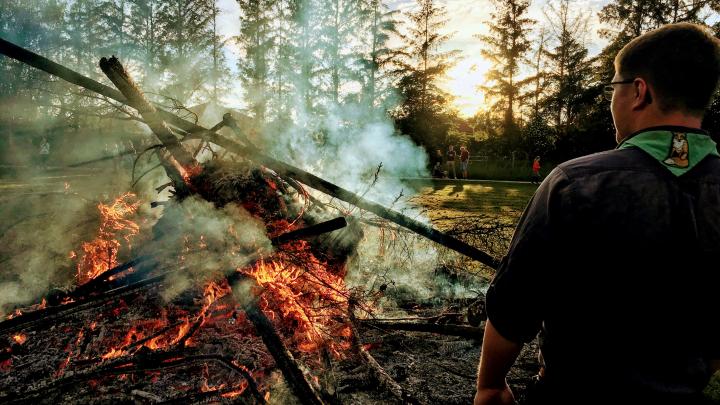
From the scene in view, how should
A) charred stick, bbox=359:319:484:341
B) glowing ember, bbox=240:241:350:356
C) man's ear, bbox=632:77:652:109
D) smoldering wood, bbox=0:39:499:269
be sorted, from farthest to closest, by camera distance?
charred stick, bbox=359:319:484:341 < smoldering wood, bbox=0:39:499:269 < glowing ember, bbox=240:241:350:356 < man's ear, bbox=632:77:652:109

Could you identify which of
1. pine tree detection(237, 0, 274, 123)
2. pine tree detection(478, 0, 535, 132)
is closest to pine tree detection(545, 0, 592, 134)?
pine tree detection(478, 0, 535, 132)

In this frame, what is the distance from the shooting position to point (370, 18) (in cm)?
3419

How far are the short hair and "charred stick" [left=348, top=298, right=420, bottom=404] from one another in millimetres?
2272

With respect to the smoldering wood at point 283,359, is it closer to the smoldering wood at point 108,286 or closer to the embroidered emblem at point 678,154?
the smoldering wood at point 108,286

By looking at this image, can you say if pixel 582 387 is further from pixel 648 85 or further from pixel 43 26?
pixel 43 26

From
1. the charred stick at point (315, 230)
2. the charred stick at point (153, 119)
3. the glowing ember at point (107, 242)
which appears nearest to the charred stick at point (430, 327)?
the charred stick at point (315, 230)

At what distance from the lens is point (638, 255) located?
1076 millimetres

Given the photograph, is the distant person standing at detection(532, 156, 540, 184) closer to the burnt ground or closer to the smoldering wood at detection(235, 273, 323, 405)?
the burnt ground

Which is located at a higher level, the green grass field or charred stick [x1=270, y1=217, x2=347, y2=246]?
charred stick [x1=270, y1=217, x2=347, y2=246]

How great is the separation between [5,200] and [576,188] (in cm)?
1063

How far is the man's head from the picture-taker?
1158mm

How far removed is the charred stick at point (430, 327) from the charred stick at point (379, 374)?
1.02 feet

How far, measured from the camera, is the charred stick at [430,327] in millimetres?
3496

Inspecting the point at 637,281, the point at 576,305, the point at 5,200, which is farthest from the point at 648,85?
the point at 5,200
